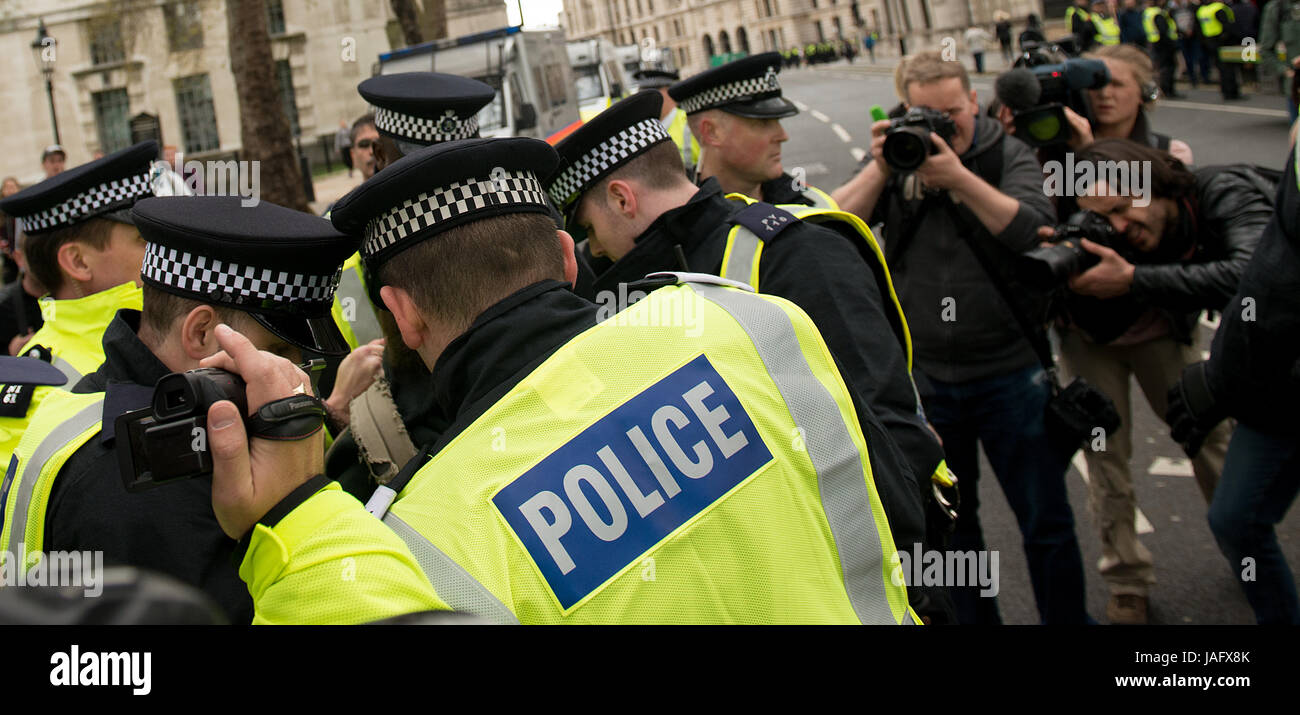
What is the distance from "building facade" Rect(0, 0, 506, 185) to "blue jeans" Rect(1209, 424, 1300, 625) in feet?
116

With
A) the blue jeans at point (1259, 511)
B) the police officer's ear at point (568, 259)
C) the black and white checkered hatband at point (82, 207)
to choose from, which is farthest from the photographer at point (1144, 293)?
the black and white checkered hatband at point (82, 207)

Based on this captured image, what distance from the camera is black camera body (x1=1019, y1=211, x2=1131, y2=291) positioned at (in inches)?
142

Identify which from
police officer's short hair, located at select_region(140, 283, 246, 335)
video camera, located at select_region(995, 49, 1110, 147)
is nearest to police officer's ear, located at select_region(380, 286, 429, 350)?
police officer's short hair, located at select_region(140, 283, 246, 335)

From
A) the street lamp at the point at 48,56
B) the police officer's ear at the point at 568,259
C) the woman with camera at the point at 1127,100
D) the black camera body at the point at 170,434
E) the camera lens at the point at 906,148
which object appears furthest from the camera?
the street lamp at the point at 48,56

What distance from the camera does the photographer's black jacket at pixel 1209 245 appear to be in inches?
139

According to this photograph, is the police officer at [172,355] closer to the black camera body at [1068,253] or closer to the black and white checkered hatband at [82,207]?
the black and white checkered hatband at [82,207]

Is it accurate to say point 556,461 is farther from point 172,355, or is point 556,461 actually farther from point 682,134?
point 682,134

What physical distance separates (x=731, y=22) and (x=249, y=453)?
12842 cm

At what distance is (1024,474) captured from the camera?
3.95 metres

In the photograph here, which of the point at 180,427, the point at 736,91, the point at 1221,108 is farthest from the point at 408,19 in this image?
the point at 180,427

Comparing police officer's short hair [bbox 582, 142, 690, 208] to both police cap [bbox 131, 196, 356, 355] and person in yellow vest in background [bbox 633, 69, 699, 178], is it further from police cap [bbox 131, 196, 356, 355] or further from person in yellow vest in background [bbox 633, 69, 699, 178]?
person in yellow vest in background [bbox 633, 69, 699, 178]

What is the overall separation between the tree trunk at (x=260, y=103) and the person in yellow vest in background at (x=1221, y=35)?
47.2 feet

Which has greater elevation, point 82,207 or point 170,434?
point 82,207
